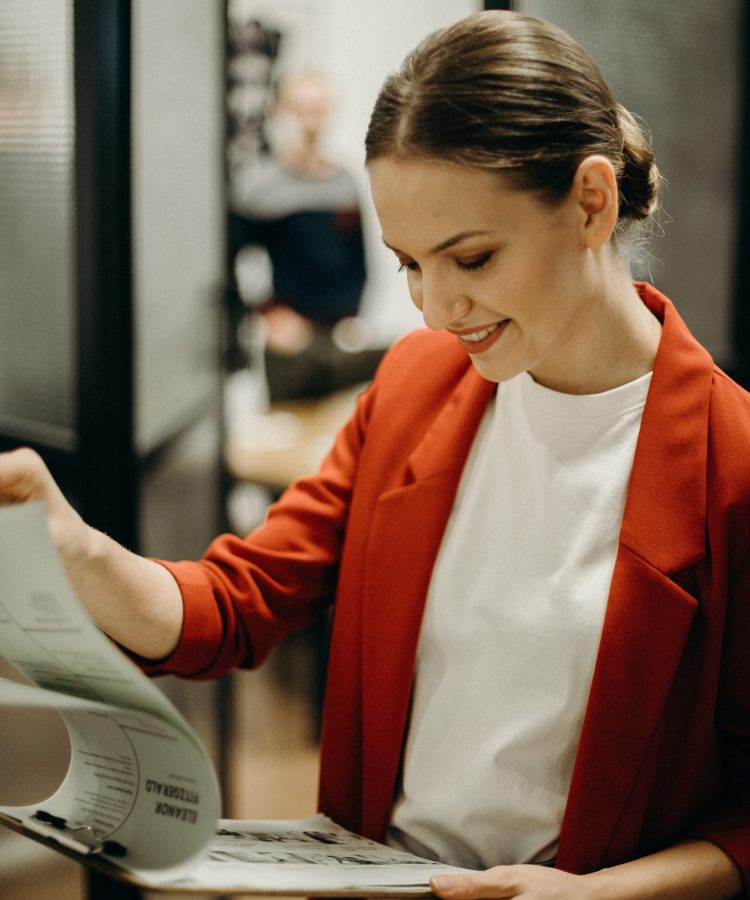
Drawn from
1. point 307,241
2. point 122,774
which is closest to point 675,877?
point 122,774

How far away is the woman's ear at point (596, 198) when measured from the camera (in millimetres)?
921

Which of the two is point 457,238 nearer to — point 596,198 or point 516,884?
point 596,198

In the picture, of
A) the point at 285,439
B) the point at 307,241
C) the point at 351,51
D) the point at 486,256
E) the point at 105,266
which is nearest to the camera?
the point at 486,256

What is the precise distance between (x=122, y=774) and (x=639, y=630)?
466 millimetres

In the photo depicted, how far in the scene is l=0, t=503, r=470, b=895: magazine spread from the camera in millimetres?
727

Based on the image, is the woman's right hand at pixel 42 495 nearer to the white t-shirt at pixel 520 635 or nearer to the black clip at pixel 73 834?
the black clip at pixel 73 834

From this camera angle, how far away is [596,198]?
93cm

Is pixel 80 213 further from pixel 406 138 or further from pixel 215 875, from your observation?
pixel 215 875

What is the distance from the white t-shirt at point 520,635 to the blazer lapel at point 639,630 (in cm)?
3

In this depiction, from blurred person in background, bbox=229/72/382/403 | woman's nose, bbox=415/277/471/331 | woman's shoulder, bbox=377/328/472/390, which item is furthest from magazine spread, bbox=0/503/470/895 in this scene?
blurred person in background, bbox=229/72/382/403

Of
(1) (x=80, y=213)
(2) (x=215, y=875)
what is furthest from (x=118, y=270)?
(2) (x=215, y=875)

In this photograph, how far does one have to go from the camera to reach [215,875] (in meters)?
0.75

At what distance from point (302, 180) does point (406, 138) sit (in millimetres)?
3627

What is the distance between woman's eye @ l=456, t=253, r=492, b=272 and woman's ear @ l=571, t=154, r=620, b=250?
0.10m
